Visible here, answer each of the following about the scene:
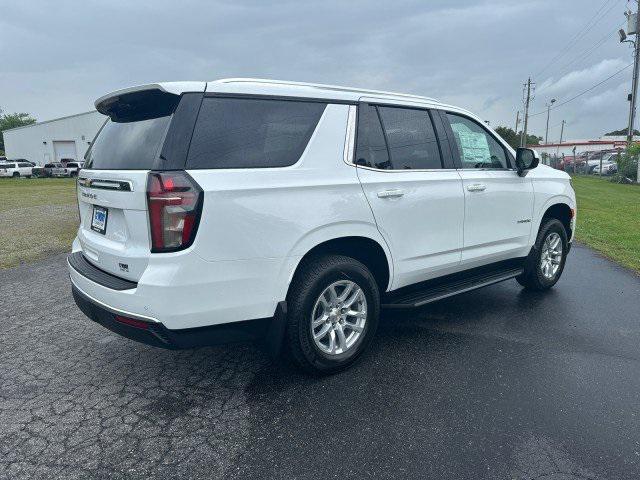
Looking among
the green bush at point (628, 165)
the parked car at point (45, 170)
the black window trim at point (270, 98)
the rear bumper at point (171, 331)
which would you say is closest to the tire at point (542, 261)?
the black window trim at point (270, 98)

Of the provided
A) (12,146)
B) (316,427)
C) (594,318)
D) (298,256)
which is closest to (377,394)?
(316,427)

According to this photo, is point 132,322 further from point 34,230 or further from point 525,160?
point 34,230

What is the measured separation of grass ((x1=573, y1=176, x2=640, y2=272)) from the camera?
7562 millimetres

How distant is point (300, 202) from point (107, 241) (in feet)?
4.17

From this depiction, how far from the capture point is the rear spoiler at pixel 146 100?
109 inches

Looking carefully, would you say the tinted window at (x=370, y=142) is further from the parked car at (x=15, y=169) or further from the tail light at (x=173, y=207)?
the parked car at (x=15, y=169)

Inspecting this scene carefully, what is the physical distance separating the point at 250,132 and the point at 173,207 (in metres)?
0.70

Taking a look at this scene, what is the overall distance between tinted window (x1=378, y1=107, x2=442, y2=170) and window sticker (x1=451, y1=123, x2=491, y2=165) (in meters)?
0.39

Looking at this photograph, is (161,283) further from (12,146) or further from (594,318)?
(12,146)

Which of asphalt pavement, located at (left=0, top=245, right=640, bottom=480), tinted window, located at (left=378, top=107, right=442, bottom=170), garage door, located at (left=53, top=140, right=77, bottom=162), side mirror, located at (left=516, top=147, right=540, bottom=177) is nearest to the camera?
asphalt pavement, located at (left=0, top=245, right=640, bottom=480)

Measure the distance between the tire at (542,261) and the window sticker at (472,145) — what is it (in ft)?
4.04

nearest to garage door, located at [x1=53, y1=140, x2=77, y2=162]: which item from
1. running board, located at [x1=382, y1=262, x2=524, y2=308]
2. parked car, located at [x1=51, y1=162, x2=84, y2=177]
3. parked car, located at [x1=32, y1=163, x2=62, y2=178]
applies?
parked car, located at [x1=32, y1=163, x2=62, y2=178]

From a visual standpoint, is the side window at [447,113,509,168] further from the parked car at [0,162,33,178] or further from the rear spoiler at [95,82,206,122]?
the parked car at [0,162,33,178]

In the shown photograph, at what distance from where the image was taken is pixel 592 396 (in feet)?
10.2
